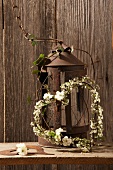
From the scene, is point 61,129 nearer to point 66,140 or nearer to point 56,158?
point 66,140

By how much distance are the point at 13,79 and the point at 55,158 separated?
0.55 m

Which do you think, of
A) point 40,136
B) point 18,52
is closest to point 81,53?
point 18,52

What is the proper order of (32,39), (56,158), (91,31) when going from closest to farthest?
(56,158), (32,39), (91,31)

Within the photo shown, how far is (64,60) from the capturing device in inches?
82.9

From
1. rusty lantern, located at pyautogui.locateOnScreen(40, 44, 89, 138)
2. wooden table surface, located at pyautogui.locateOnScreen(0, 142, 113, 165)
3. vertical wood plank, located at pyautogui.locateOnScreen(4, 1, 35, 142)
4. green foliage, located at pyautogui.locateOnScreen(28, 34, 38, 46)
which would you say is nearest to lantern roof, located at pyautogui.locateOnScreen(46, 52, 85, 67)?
rusty lantern, located at pyautogui.locateOnScreen(40, 44, 89, 138)

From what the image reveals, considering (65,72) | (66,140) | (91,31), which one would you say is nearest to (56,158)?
(66,140)

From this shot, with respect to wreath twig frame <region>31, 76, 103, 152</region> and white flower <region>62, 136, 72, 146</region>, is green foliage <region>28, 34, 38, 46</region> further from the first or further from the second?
white flower <region>62, 136, 72, 146</region>

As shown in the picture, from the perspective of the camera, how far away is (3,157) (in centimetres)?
193

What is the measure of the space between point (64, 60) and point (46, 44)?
0.83 feet

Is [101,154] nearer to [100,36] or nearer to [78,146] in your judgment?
[78,146]

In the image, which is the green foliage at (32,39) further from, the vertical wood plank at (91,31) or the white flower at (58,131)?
the white flower at (58,131)

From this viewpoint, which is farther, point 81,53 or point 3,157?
point 81,53

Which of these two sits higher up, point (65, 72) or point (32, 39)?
point (32, 39)

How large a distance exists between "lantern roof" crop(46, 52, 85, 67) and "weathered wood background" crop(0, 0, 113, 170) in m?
0.19
